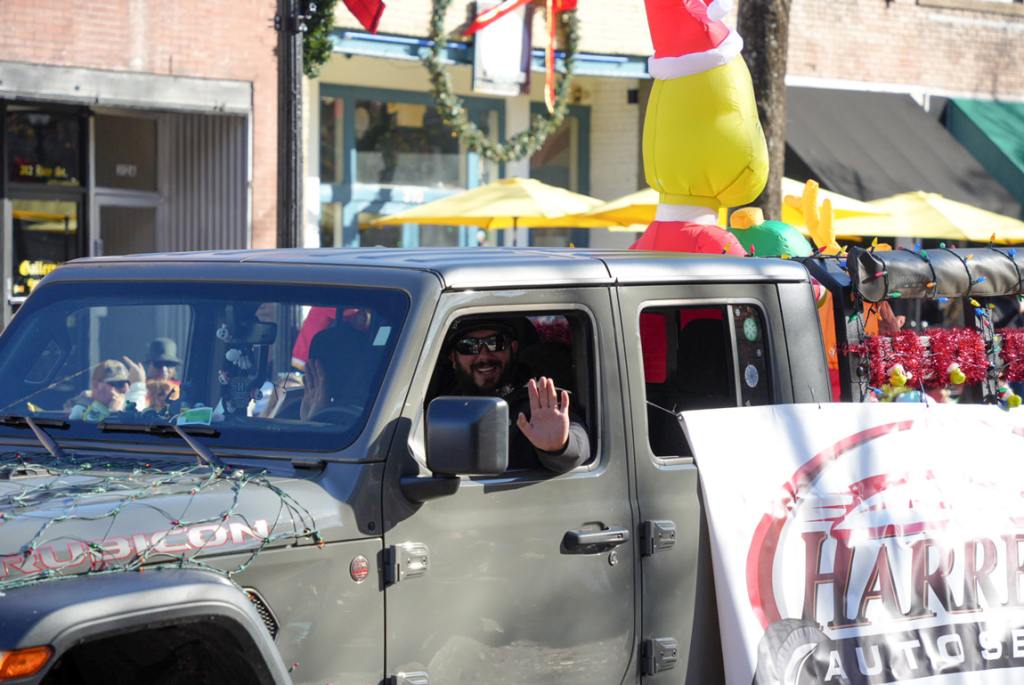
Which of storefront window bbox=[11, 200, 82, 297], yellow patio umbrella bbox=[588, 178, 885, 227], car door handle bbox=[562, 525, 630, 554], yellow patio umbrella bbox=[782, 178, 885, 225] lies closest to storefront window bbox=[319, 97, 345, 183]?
storefront window bbox=[11, 200, 82, 297]

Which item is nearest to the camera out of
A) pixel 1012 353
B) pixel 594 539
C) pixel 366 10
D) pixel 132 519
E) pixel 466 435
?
pixel 132 519

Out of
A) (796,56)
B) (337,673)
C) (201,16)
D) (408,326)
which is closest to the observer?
(337,673)

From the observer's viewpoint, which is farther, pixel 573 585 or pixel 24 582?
pixel 573 585

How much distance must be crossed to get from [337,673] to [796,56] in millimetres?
17128

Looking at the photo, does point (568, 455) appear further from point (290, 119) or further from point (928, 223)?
point (928, 223)

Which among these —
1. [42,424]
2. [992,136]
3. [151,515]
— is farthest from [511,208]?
[151,515]

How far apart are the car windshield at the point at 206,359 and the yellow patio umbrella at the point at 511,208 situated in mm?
9761

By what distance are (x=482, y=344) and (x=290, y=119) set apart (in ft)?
17.1

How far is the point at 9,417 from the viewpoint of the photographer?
14.1 feet


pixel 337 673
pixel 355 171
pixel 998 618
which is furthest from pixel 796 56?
pixel 337 673

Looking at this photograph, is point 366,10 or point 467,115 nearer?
point 366,10

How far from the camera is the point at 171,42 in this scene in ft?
47.1

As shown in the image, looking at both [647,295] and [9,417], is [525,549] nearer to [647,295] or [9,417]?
[647,295]

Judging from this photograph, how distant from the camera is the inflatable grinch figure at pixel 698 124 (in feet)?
29.8
